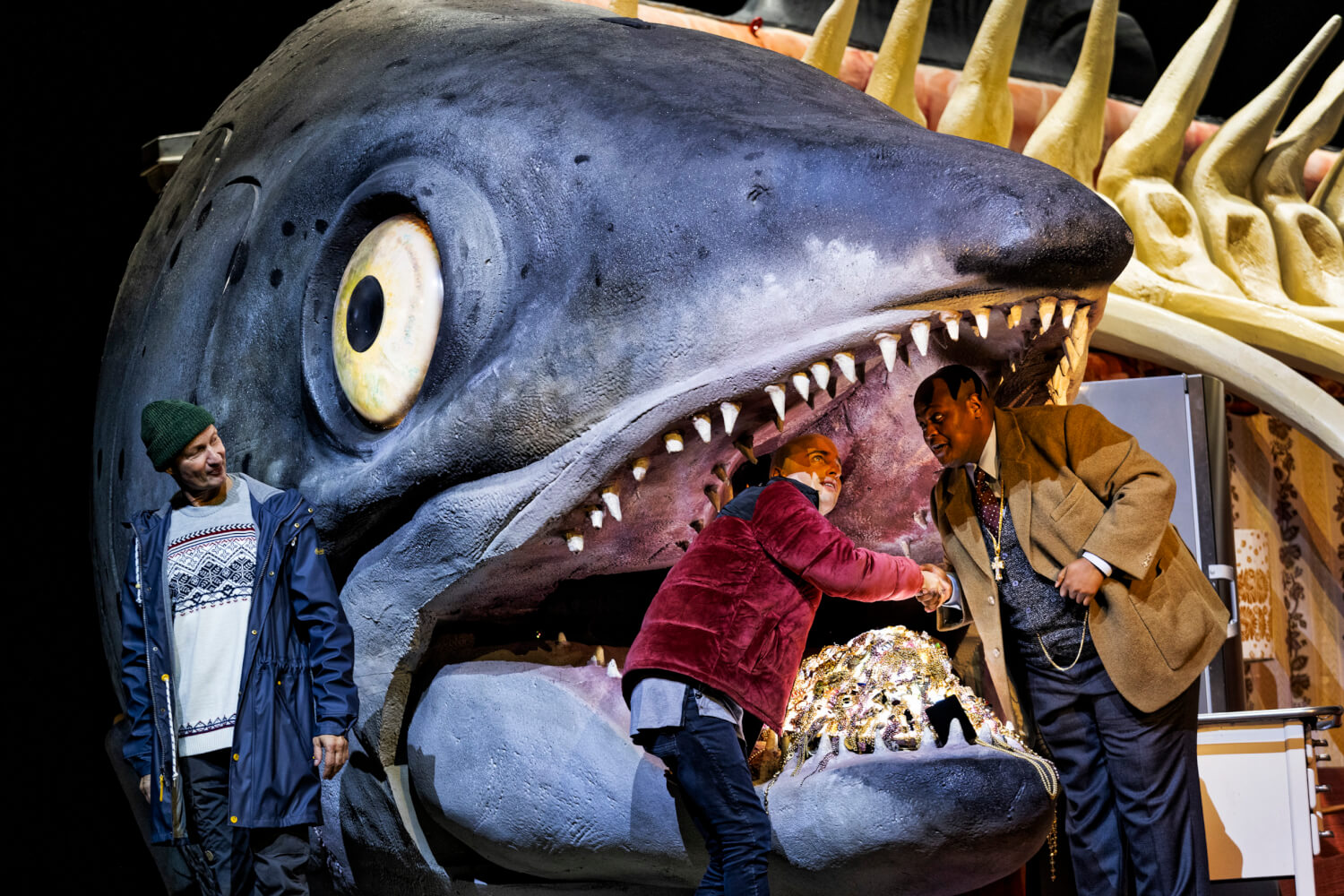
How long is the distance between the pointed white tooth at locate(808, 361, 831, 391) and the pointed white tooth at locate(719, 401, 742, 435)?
0.13 meters

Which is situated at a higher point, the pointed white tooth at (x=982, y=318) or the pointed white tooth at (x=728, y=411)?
the pointed white tooth at (x=982, y=318)

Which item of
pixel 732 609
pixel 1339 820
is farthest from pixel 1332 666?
pixel 732 609

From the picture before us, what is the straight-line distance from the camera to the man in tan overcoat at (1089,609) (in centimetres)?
252

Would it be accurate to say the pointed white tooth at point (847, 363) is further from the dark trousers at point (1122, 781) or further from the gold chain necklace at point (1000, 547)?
the dark trousers at point (1122, 781)

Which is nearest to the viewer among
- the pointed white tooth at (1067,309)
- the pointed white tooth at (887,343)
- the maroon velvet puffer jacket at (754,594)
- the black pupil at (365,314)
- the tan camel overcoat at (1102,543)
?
the pointed white tooth at (887,343)

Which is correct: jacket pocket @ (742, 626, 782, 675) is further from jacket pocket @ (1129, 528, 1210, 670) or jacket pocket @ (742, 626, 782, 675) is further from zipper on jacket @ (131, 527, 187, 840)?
zipper on jacket @ (131, 527, 187, 840)

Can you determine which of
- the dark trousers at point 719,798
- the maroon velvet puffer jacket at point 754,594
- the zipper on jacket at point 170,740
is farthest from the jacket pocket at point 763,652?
the zipper on jacket at point 170,740

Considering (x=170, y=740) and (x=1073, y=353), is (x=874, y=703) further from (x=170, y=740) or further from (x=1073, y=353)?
(x=170, y=740)

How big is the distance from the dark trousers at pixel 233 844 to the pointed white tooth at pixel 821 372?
44.3 inches

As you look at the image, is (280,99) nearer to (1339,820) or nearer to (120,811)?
(120,811)

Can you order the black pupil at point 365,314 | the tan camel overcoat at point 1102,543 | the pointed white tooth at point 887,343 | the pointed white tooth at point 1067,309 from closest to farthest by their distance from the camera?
the pointed white tooth at point 887,343 → the pointed white tooth at point 1067,309 → the black pupil at point 365,314 → the tan camel overcoat at point 1102,543

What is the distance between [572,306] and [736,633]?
2.01ft

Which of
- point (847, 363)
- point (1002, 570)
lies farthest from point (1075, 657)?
point (847, 363)

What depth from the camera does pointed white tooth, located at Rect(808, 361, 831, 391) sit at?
2.04 meters
